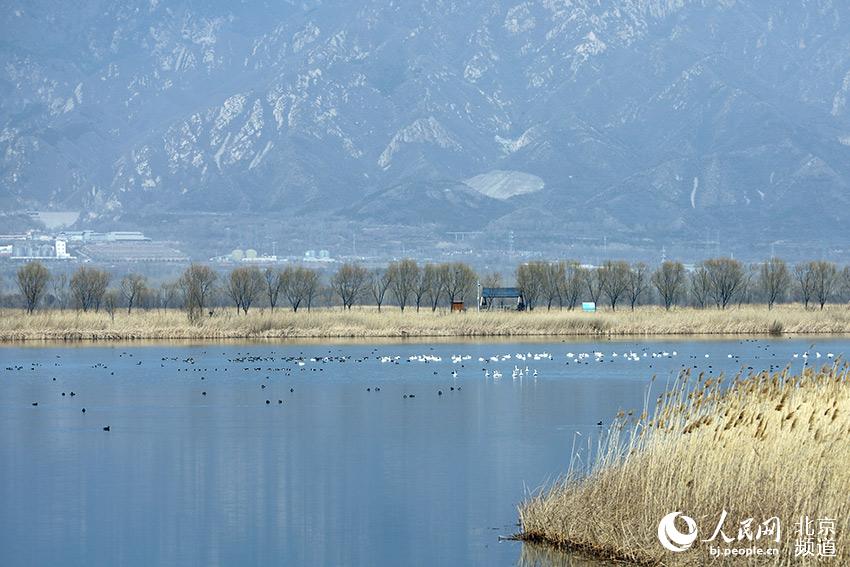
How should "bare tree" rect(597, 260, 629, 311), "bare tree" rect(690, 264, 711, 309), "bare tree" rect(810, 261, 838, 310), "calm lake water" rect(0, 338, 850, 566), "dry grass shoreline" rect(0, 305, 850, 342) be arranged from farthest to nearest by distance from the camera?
"bare tree" rect(597, 260, 629, 311) → "bare tree" rect(690, 264, 711, 309) → "bare tree" rect(810, 261, 838, 310) → "dry grass shoreline" rect(0, 305, 850, 342) → "calm lake water" rect(0, 338, 850, 566)

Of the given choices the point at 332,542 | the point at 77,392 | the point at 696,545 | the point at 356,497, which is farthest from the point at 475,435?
the point at 77,392

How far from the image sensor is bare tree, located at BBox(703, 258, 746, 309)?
10950 cm

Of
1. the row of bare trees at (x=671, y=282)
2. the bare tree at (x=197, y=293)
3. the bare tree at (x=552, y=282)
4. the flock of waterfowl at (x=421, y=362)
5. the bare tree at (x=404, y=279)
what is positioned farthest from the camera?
the bare tree at (x=404, y=279)

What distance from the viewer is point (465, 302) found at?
11462 centimetres

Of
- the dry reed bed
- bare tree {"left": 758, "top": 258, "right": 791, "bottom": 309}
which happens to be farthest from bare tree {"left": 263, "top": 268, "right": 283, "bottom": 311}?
the dry reed bed

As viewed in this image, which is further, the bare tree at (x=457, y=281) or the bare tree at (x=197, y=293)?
the bare tree at (x=457, y=281)

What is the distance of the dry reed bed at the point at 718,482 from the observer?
17.9 metres

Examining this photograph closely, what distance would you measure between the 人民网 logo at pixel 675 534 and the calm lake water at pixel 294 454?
4.73ft

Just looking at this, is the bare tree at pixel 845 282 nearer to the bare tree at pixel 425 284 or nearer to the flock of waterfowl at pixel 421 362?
the bare tree at pixel 425 284

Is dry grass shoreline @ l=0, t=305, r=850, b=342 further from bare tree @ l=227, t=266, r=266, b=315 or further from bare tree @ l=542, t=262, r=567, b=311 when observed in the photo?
bare tree @ l=542, t=262, r=567, b=311

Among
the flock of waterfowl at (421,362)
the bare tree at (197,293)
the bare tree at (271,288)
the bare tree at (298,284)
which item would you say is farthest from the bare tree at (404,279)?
the flock of waterfowl at (421,362)

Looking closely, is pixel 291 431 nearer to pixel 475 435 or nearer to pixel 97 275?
pixel 475 435

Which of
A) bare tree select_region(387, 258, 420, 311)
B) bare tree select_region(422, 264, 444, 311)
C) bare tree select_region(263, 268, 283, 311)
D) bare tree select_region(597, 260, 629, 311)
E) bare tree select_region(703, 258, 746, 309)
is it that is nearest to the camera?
bare tree select_region(263, 268, 283, 311)

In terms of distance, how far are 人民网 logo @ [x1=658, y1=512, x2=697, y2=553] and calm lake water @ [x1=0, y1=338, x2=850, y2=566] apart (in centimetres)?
144
